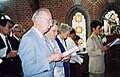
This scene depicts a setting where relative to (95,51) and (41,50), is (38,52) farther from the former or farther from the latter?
(95,51)

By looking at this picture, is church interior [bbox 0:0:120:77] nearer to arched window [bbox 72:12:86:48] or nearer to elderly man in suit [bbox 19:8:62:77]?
arched window [bbox 72:12:86:48]

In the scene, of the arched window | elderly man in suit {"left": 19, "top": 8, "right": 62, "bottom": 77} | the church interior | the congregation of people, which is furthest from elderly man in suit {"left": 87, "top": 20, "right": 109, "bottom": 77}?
the arched window

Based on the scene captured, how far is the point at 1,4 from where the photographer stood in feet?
30.6

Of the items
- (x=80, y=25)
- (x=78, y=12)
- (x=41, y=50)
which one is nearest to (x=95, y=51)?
(x=41, y=50)

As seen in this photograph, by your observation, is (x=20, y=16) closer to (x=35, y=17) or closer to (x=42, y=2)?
(x=42, y=2)

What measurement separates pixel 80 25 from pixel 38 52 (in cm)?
632

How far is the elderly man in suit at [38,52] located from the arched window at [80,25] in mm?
6104

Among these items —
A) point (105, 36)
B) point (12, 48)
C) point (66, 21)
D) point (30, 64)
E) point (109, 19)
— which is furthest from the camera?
point (66, 21)

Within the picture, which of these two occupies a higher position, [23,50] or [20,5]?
[20,5]

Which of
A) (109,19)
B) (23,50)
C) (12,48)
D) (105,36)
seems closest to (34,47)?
(23,50)

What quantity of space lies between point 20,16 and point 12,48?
442 centimetres

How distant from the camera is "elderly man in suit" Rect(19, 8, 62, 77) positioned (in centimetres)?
Result: 260

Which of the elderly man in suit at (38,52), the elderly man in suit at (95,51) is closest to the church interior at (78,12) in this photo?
the elderly man in suit at (95,51)

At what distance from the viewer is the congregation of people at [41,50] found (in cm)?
262
